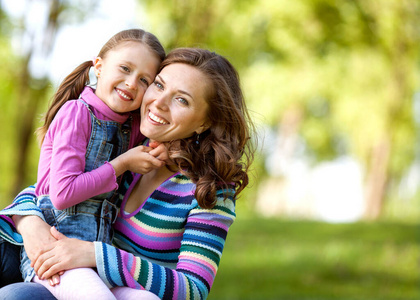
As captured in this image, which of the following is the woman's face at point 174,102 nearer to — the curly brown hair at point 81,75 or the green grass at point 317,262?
the curly brown hair at point 81,75

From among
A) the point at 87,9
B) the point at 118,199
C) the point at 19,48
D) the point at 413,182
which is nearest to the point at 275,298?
the point at 118,199

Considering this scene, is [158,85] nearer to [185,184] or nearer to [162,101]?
[162,101]

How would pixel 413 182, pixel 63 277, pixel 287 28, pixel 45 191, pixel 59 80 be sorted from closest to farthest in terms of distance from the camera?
pixel 63 277 → pixel 45 191 → pixel 59 80 → pixel 287 28 → pixel 413 182

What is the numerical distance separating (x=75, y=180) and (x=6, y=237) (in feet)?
1.48

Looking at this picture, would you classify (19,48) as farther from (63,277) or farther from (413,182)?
(413,182)

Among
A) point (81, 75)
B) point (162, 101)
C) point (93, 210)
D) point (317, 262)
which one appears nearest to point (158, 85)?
point (162, 101)

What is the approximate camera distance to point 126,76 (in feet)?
7.91

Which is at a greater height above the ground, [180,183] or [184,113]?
[184,113]

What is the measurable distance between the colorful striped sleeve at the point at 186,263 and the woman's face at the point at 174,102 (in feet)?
1.10

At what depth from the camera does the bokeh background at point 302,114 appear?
315 inches

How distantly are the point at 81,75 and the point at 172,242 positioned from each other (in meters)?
0.87

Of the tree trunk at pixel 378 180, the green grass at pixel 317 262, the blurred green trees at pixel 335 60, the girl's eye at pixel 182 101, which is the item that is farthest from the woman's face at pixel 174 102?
the tree trunk at pixel 378 180

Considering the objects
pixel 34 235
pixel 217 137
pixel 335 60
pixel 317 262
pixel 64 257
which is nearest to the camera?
pixel 64 257

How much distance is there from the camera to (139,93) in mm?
2420
